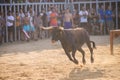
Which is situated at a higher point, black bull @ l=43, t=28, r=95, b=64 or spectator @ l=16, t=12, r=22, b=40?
black bull @ l=43, t=28, r=95, b=64

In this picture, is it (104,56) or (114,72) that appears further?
(104,56)

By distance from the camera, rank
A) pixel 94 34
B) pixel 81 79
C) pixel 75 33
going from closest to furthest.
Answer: pixel 81 79 → pixel 75 33 → pixel 94 34

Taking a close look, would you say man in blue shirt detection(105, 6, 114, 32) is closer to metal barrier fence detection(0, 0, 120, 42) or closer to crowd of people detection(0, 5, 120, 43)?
crowd of people detection(0, 5, 120, 43)

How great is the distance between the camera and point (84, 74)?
951 cm

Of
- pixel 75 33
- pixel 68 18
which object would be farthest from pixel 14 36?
pixel 75 33

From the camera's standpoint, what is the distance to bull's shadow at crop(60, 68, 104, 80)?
902 centimetres

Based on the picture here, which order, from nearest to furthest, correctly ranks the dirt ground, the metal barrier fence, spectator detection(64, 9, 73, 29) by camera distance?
1. the dirt ground
2. spectator detection(64, 9, 73, 29)
3. the metal barrier fence

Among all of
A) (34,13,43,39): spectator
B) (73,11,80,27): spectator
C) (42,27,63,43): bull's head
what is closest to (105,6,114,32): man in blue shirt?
(73,11,80,27): spectator

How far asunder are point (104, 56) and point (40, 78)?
170 inches

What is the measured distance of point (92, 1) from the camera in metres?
21.4

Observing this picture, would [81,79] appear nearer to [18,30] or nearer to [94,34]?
[18,30]

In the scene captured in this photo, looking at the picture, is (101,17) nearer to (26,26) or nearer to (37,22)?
(37,22)

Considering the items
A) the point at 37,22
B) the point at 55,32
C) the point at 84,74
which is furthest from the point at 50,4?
the point at 84,74

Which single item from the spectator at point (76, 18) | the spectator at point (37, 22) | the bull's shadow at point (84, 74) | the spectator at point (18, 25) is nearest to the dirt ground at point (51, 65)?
the bull's shadow at point (84, 74)
